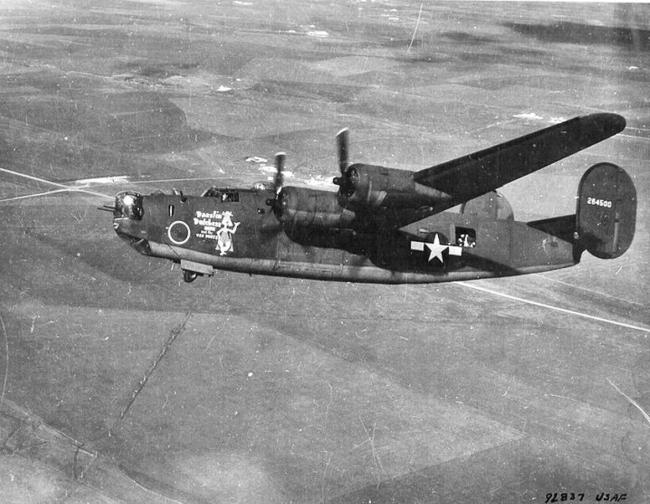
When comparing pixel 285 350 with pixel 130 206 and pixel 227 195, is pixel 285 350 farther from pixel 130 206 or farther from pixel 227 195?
pixel 130 206

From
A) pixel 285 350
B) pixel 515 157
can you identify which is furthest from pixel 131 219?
pixel 515 157

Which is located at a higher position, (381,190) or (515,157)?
(515,157)

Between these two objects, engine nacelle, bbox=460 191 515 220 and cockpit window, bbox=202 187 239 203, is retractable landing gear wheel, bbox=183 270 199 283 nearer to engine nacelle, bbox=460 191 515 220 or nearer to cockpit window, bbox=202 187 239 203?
cockpit window, bbox=202 187 239 203

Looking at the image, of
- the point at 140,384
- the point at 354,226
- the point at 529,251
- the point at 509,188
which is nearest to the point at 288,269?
the point at 354,226

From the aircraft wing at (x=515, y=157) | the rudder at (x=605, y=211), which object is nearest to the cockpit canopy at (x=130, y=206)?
the aircraft wing at (x=515, y=157)

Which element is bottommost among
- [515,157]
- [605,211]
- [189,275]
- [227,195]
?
[189,275]

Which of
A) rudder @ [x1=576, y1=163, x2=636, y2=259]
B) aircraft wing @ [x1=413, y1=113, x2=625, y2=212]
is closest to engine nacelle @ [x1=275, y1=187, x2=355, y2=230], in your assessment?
aircraft wing @ [x1=413, y1=113, x2=625, y2=212]
